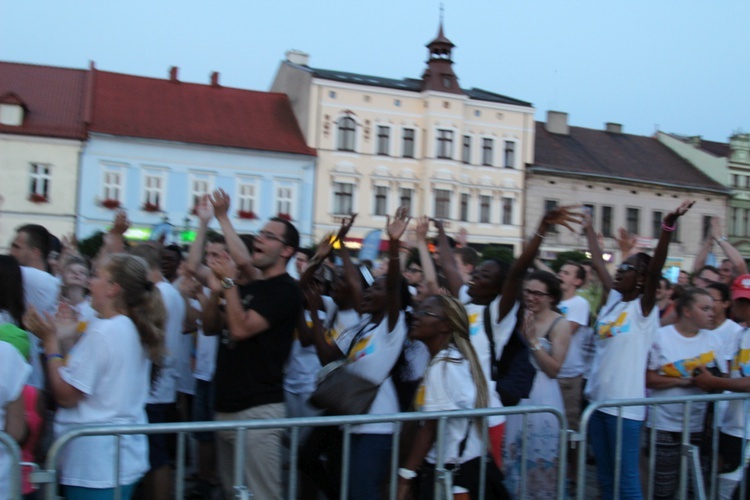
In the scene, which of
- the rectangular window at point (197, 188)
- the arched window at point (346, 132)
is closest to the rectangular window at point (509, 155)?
the arched window at point (346, 132)

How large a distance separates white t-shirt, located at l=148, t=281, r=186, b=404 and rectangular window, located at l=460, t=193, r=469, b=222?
3574cm

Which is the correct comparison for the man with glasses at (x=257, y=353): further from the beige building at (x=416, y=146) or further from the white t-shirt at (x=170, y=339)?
the beige building at (x=416, y=146)

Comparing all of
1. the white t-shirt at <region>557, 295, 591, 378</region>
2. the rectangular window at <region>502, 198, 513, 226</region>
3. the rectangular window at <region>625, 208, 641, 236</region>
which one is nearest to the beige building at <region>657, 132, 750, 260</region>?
the rectangular window at <region>625, 208, 641, 236</region>

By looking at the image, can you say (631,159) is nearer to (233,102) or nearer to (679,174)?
(679,174)

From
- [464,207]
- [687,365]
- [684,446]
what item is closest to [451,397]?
[684,446]

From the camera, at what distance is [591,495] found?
691 cm

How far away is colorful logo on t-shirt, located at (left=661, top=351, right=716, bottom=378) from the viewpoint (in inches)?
232

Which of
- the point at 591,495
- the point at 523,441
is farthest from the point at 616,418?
the point at 591,495

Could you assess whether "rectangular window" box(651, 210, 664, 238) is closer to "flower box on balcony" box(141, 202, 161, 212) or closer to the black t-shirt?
"flower box on balcony" box(141, 202, 161, 212)

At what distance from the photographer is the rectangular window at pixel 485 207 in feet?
137

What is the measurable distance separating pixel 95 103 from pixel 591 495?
3397cm

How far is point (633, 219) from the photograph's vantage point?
151ft

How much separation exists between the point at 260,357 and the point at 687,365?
128 inches

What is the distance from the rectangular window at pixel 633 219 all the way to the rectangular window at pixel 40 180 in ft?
99.3
